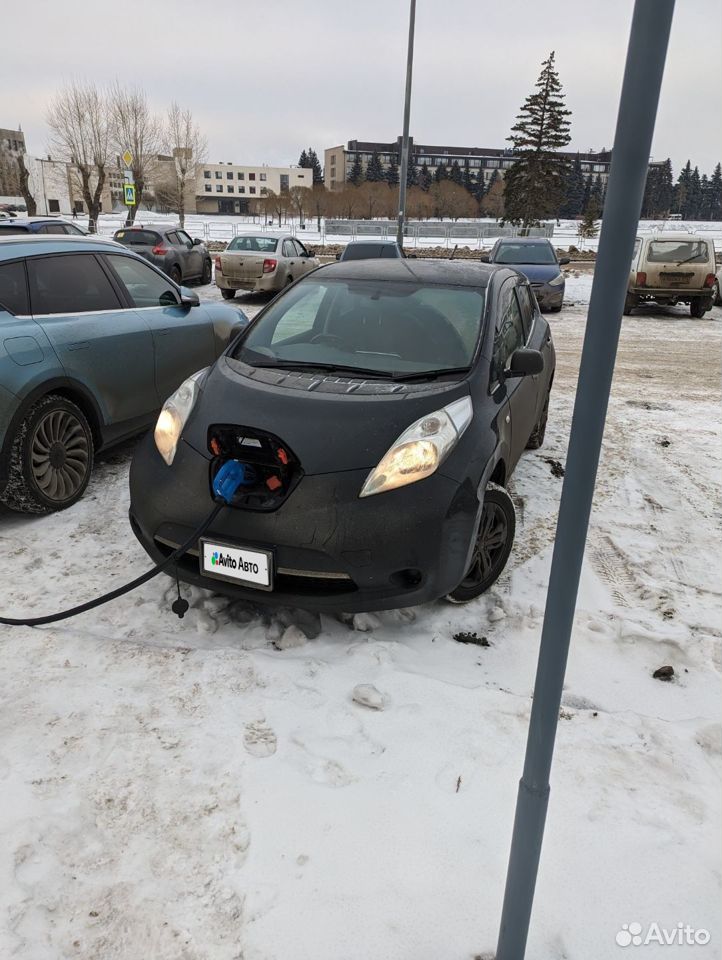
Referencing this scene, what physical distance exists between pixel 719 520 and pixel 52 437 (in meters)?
4.44

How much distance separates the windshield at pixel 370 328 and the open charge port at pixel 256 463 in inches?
30.8

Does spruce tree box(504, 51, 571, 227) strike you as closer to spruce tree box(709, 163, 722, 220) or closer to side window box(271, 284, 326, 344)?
side window box(271, 284, 326, 344)

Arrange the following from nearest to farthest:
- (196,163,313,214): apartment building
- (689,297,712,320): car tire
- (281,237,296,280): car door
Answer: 1. (689,297,712,320): car tire
2. (281,237,296,280): car door
3. (196,163,313,214): apartment building

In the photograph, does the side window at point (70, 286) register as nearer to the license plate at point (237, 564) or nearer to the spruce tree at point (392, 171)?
the license plate at point (237, 564)

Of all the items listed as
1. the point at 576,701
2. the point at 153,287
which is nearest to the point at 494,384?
the point at 576,701

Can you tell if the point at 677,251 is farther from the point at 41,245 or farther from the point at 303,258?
the point at 41,245

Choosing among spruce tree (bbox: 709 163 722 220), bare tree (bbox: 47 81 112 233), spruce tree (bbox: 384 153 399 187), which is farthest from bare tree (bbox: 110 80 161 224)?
spruce tree (bbox: 709 163 722 220)

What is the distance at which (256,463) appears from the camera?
2.89 meters

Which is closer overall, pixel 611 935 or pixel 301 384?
pixel 611 935

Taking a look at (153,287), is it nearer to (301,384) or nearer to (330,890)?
(301,384)

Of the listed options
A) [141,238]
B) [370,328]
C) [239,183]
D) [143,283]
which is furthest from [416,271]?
[239,183]

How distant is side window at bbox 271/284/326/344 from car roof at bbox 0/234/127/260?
1.77 metres

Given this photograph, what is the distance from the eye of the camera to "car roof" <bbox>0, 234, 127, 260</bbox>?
4.19 metres

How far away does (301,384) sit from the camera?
3.28m
